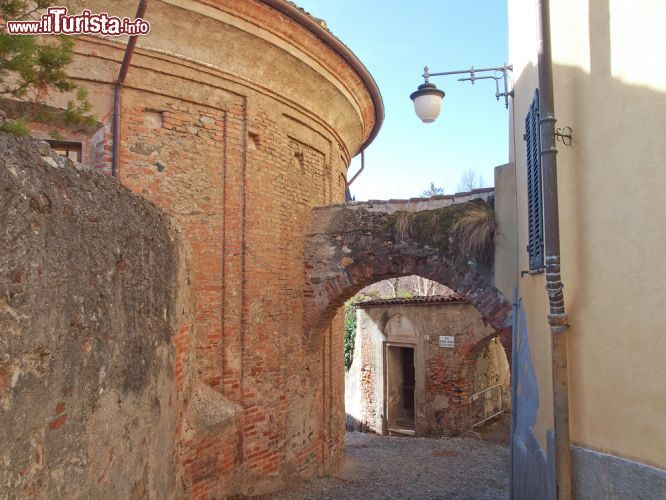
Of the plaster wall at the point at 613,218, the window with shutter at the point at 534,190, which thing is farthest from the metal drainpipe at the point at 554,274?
the window with shutter at the point at 534,190

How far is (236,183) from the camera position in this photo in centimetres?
709

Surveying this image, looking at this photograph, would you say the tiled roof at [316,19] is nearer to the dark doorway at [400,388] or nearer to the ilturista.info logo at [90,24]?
the ilturista.info logo at [90,24]

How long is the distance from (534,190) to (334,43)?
14.2ft

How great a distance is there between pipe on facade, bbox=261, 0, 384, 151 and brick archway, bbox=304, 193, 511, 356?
7.20ft

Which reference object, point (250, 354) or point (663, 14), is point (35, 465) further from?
point (250, 354)

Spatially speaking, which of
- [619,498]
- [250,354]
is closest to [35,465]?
[619,498]

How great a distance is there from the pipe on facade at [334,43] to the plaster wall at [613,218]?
388 centimetres

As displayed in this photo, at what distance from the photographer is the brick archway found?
696 centimetres

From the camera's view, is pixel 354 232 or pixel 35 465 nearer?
pixel 35 465

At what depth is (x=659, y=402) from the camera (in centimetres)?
282

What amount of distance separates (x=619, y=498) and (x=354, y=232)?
17.7 feet

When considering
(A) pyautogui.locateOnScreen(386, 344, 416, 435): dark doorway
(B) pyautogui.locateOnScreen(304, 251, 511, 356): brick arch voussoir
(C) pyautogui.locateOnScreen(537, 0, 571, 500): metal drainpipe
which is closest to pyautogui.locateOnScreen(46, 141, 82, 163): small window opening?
(B) pyautogui.locateOnScreen(304, 251, 511, 356): brick arch voussoir

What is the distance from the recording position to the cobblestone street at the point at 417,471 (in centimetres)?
802

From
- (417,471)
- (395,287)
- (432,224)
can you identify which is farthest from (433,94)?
(395,287)
